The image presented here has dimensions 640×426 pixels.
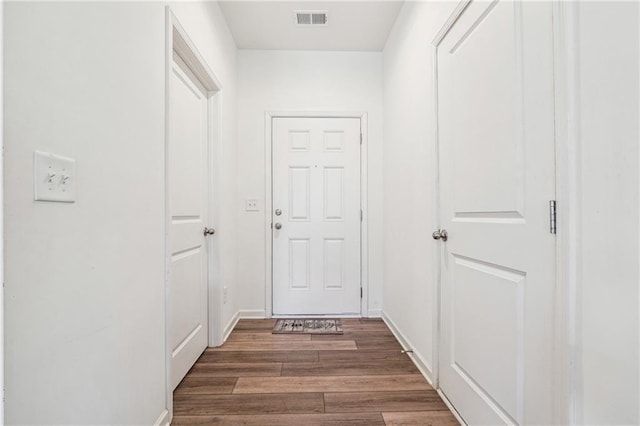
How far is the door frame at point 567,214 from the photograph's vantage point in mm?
829

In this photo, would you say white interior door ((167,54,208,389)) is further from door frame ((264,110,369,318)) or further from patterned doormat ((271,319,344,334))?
door frame ((264,110,369,318))

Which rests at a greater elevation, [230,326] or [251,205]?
[251,205]

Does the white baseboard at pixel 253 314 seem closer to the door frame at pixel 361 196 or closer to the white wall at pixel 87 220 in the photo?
the door frame at pixel 361 196

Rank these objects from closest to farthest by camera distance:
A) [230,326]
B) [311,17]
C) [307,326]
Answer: [311,17] → [230,326] → [307,326]

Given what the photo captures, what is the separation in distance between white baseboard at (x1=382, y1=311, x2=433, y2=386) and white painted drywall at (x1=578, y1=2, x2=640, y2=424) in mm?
1046

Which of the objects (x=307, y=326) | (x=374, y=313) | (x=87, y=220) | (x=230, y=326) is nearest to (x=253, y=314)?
(x=230, y=326)

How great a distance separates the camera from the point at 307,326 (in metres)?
2.66

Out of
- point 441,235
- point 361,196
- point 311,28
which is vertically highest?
point 311,28

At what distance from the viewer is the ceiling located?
2307 millimetres

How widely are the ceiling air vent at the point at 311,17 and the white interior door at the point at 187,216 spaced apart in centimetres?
95

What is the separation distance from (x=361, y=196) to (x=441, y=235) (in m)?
1.37

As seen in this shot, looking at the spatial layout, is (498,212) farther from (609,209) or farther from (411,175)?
(411,175)

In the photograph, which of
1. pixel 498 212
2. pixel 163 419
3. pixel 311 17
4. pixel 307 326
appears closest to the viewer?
pixel 498 212

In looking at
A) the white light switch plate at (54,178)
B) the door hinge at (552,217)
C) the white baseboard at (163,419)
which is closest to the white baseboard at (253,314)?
the white baseboard at (163,419)
